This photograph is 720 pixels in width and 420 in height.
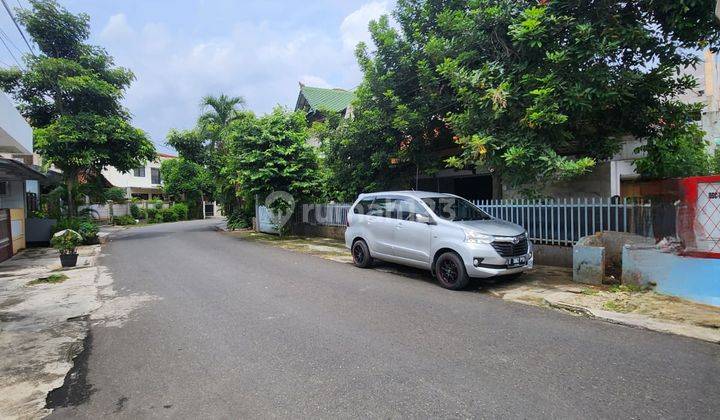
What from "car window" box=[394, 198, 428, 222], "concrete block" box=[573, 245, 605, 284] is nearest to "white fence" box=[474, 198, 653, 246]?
"concrete block" box=[573, 245, 605, 284]

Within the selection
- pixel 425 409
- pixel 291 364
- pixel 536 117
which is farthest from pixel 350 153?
pixel 425 409

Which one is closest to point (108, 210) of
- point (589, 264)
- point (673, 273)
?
point (589, 264)

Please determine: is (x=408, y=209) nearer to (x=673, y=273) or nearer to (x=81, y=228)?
(x=673, y=273)

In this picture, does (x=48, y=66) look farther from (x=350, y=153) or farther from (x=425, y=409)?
(x=425, y=409)

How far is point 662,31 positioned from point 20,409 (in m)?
11.2

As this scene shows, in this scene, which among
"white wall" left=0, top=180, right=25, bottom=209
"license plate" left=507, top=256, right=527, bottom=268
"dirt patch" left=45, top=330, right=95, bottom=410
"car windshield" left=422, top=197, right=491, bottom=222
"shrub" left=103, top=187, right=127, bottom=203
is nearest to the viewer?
"dirt patch" left=45, top=330, right=95, bottom=410

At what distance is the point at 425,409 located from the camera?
3086 millimetres

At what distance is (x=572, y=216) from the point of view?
880cm

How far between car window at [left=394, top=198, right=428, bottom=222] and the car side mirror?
53 mm

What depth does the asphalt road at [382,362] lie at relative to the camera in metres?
3.17

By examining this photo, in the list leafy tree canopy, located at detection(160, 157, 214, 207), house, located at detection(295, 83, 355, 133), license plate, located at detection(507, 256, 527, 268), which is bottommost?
license plate, located at detection(507, 256, 527, 268)

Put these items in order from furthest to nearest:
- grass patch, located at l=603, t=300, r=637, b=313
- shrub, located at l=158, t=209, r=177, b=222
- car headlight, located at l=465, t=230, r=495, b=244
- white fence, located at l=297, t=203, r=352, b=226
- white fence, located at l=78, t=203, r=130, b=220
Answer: shrub, located at l=158, t=209, r=177, b=222, white fence, located at l=78, t=203, r=130, b=220, white fence, located at l=297, t=203, r=352, b=226, car headlight, located at l=465, t=230, r=495, b=244, grass patch, located at l=603, t=300, r=637, b=313

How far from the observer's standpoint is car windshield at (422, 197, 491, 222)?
7930mm

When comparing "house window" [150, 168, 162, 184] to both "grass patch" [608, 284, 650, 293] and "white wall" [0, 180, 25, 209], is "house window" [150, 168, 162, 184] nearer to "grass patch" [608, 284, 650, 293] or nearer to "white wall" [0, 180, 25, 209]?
"white wall" [0, 180, 25, 209]
